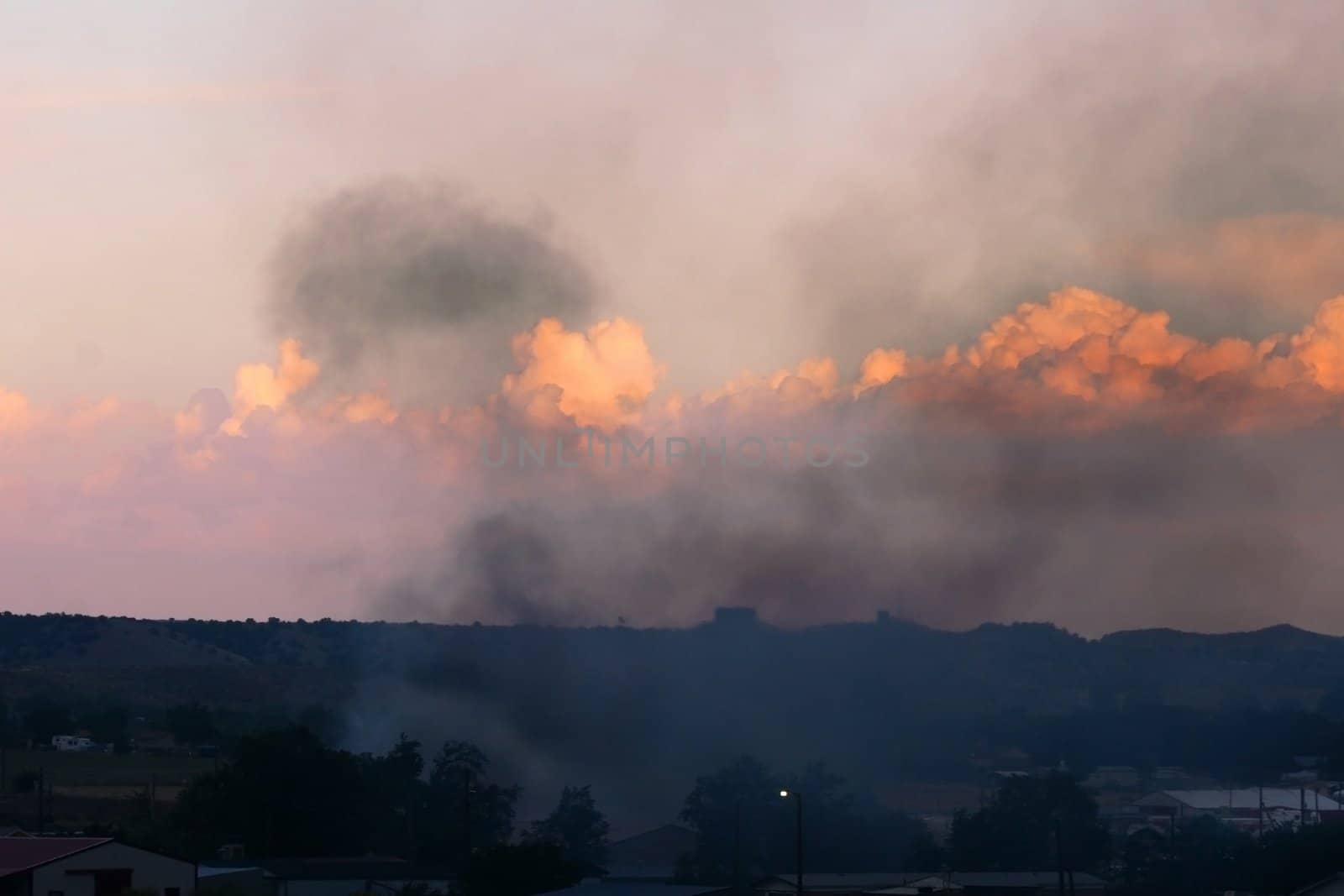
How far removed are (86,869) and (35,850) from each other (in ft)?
10.2

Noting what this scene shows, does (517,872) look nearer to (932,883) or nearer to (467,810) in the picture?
(467,810)

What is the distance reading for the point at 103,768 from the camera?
15925 cm

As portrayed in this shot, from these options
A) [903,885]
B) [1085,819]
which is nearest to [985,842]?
[1085,819]

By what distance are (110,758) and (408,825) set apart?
4332cm

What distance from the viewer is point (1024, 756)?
194625 millimetres

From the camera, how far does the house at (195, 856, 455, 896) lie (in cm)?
9875

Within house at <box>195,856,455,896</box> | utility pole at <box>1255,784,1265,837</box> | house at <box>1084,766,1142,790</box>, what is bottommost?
house at <box>195,856,455,896</box>

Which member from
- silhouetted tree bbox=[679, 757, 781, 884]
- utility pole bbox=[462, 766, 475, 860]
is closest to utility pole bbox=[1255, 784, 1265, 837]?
silhouetted tree bbox=[679, 757, 781, 884]

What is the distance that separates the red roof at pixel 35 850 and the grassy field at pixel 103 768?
52.2m

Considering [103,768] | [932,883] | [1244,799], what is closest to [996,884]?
[932,883]

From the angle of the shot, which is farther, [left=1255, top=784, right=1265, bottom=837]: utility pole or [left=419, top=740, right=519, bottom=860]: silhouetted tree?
[left=1255, top=784, right=1265, bottom=837]: utility pole

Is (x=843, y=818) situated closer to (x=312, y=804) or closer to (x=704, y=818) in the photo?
(x=704, y=818)

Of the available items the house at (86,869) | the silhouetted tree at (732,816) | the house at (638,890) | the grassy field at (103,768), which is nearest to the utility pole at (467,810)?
the silhouetted tree at (732,816)

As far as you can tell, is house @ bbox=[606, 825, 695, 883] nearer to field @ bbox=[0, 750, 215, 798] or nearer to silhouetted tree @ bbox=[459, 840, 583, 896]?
silhouetted tree @ bbox=[459, 840, 583, 896]
